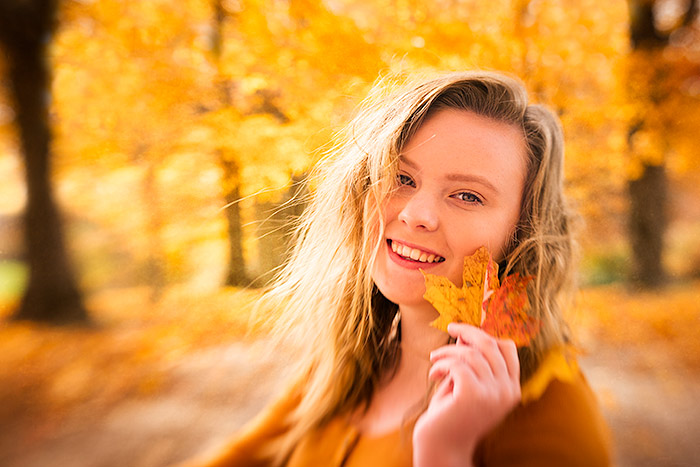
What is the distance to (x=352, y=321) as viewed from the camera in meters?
0.79

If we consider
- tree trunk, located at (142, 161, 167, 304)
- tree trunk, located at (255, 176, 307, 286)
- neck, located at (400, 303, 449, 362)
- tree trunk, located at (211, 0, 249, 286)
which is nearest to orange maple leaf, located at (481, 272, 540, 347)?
neck, located at (400, 303, 449, 362)

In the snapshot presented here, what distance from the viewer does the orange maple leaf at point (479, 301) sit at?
0.56 m

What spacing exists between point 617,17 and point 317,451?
129 centimetres

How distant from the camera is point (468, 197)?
60 centimetres

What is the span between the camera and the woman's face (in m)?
0.58

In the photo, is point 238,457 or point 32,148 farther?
point 32,148

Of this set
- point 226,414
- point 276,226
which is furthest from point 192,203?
point 226,414

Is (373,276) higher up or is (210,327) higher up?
(373,276)

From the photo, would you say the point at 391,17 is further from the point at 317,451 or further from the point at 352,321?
the point at 317,451

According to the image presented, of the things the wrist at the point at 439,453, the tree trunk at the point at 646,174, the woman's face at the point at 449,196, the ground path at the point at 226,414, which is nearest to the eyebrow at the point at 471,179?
Result: the woman's face at the point at 449,196

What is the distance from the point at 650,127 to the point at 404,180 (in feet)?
3.05

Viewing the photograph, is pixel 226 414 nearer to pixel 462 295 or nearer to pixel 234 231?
Result: pixel 234 231

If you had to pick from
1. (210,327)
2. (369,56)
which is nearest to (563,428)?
(369,56)

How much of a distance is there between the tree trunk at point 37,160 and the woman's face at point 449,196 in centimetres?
96
